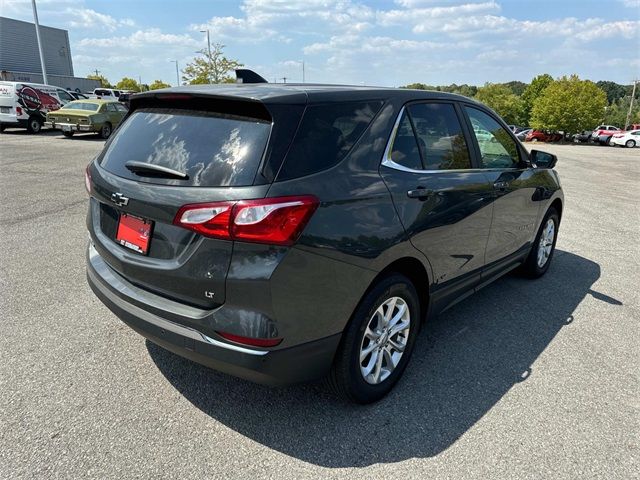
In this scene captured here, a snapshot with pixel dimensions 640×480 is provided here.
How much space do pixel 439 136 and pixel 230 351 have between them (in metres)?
2.01

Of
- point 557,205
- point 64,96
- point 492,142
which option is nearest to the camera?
point 492,142

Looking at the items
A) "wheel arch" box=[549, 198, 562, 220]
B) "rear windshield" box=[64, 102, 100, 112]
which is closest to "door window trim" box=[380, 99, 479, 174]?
"wheel arch" box=[549, 198, 562, 220]

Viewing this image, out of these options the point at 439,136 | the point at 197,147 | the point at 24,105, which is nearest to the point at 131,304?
the point at 197,147

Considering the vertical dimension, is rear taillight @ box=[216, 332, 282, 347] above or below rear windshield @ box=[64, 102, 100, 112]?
below

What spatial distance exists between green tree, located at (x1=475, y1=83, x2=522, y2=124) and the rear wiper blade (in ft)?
231

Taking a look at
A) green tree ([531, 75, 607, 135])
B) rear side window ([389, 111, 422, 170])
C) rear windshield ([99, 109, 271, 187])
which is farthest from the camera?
green tree ([531, 75, 607, 135])

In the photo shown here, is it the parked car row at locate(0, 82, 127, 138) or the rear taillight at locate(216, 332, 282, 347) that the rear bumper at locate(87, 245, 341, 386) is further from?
the parked car row at locate(0, 82, 127, 138)

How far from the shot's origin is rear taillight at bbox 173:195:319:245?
1.99 meters

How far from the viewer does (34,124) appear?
19172 millimetres

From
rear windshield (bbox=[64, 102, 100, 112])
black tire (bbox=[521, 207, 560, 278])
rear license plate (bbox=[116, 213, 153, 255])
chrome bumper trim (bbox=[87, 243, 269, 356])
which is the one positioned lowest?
black tire (bbox=[521, 207, 560, 278])

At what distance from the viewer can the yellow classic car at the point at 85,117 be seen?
17484 mm

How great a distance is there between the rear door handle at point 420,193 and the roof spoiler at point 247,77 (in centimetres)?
150

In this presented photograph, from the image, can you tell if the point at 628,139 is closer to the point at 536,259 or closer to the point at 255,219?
the point at 536,259

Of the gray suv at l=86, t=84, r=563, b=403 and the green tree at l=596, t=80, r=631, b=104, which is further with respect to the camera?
the green tree at l=596, t=80, r=631, b=104
